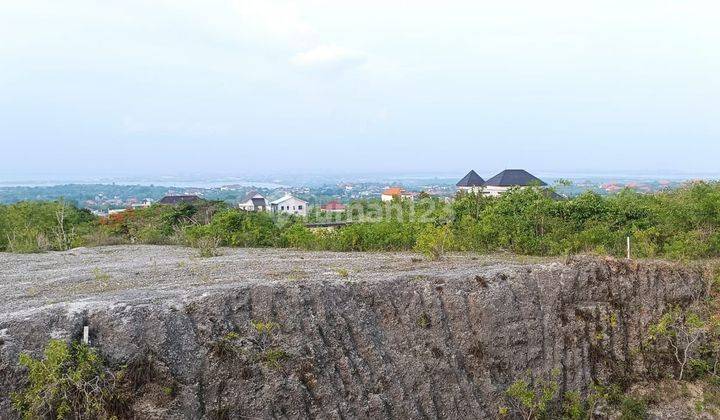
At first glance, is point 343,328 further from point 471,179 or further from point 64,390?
point 471,179

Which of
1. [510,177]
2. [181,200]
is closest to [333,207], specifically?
[181,200]

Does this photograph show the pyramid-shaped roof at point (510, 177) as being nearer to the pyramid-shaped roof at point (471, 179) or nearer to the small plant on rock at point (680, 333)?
the pyramid-shaped roof at point (471, 179)

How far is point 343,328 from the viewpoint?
27.9 feet

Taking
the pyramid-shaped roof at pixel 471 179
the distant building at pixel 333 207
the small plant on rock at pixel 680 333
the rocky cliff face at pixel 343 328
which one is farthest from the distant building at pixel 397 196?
the small plant on rock at pixel 680 333

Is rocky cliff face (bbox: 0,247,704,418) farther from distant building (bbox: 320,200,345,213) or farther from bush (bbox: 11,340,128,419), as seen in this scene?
distant building (bbox: 320,200,345,213)

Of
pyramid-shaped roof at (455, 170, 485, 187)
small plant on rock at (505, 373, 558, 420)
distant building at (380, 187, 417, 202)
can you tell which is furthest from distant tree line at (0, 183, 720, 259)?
pyramid-shaped roof at (455, 170, 485, 187)

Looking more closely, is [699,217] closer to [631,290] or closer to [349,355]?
[631,290]

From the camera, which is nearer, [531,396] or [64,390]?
[64,390]

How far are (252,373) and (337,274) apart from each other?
270cm

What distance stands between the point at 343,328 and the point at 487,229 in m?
6.82

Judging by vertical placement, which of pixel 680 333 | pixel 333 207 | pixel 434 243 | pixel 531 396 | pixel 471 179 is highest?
pixel 471 179

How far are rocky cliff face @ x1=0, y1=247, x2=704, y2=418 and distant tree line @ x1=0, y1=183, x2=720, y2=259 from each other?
265cm

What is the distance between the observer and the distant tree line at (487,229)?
13.3 metres

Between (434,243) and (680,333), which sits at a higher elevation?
(434,243)
